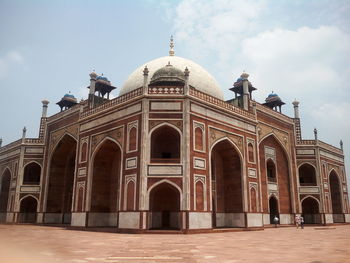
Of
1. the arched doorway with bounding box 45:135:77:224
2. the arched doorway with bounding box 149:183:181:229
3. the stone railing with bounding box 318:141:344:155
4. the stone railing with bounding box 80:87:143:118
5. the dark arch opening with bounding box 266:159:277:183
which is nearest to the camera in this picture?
the arched doorway with bounding box 149:183:181:229

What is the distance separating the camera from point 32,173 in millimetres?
30578

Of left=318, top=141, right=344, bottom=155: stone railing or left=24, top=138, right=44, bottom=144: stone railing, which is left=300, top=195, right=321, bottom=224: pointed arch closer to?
left=318, top=141, right=344, bottom=155: stone railing

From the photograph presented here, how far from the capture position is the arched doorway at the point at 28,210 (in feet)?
91.1

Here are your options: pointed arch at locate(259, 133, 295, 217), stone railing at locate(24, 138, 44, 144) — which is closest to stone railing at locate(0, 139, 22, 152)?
stone railing at locate(24, 138, 44, 144)

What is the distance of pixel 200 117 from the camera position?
59.7 ft

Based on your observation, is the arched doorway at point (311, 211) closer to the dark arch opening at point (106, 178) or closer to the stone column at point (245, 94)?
the stone column at point (245, 94)

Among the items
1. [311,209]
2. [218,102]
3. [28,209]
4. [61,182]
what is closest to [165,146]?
[218,102]

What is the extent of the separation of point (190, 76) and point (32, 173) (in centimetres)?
1859

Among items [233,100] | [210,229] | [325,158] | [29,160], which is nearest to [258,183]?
[210,229]

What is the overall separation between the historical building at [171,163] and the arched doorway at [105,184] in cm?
7

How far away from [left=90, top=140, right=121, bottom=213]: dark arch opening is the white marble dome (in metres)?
A: 6.39

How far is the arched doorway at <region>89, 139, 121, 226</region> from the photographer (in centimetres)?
2034

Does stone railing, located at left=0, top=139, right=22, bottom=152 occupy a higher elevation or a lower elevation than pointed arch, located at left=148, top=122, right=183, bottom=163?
higher

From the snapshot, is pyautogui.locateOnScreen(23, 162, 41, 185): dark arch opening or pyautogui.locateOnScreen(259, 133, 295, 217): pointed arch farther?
pyautogui.locateOnScreen(23, 162, 41, 185): dark arch opening
